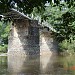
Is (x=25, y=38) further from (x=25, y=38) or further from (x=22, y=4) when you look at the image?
(x=22, y=4)

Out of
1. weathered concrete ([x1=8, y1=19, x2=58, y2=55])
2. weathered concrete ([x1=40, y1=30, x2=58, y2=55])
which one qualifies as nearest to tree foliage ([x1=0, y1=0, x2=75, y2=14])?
weathered concrete ([x1=8, y1=19, x2=58, y2=55])

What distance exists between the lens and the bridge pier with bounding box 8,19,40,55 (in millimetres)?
58250

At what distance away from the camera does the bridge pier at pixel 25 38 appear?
191ft

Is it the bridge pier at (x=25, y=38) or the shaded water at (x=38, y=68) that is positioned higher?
the bridge pier at (x=25, y=38)

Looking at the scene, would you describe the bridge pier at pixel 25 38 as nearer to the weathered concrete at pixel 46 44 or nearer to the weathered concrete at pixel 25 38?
the weathered concrete at pixel 25 38

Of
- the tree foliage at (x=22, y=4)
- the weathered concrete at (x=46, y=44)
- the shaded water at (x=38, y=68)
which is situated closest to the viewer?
the tree foliage at (x=22, y=4)

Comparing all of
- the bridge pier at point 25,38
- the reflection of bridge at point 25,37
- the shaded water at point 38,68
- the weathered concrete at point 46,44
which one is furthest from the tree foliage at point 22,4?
the weathered concrete at point 46,44

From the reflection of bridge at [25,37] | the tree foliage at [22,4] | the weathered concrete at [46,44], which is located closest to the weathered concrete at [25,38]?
the reflection of bridge at [25,37]

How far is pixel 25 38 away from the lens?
5947cm

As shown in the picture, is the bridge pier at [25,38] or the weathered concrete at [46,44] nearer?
the bridge pier at [25,38]

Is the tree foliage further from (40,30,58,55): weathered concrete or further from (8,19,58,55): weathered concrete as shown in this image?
(40,30,58,55): weathered concrete

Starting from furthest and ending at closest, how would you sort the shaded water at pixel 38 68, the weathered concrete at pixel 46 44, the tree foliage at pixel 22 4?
the weathered concrete at pixel 46 44 → the shaded water at pixel 38 68 → the tree foliage at pixel 22 4

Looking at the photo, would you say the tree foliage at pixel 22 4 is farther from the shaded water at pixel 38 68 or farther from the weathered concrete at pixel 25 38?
the weathered concrete at pixel 25 38

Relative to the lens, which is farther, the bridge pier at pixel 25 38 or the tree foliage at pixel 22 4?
the bridge pier at pixel 25 38
